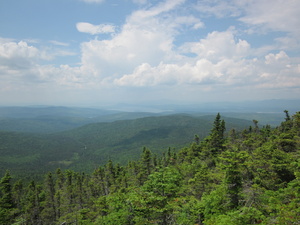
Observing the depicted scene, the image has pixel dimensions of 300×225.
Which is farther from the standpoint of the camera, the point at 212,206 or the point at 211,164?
the point at 211,164

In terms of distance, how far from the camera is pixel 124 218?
18.1m

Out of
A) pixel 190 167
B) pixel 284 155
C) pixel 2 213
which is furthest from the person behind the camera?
pixel 190 167

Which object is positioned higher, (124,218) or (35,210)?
(124,218)

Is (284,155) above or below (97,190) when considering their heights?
above

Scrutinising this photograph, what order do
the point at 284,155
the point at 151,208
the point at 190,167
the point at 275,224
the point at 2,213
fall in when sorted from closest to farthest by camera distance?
the point at 275,224 < the point at 151,208 < the point at 284,155 < the point at 2,213 < the point at 190,167

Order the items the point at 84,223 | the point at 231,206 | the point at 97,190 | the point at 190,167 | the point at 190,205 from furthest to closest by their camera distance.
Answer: the point at 97,190
the point at 190,167
the point at 84,223
the point at 190,205
the point at 231,206

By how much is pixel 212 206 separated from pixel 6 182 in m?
47.4

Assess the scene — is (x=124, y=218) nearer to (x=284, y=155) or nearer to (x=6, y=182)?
(x=284, y=155)

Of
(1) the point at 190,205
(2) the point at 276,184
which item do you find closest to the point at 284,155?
(2) the point at 276,184

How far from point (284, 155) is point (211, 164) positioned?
20583 millimetres

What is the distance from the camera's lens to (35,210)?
140ft

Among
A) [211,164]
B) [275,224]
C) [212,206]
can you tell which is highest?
[275,224]

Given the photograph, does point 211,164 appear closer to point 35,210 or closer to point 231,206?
point 231,206

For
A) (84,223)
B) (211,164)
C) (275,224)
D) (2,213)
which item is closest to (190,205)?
(275,224)
